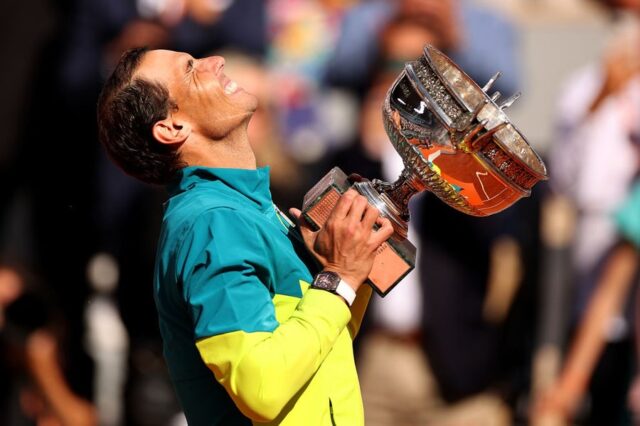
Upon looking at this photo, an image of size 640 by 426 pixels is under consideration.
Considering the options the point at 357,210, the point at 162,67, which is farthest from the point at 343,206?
the point at 162,67

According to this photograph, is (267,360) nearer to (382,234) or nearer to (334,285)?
(334,285)

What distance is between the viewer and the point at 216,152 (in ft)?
9.90

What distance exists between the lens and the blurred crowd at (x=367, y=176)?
5547mm

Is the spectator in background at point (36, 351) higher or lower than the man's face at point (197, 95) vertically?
lower

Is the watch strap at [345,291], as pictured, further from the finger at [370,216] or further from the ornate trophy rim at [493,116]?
the ornate trophy rim at [493,116]

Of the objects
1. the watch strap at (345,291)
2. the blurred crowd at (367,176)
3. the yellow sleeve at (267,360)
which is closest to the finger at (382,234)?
the watch strap at (345,291)

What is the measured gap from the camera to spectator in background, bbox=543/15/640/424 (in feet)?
17.9

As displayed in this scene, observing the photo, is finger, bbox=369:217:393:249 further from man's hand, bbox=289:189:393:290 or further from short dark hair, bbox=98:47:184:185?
short dark hair, bbox=98:47:184:185

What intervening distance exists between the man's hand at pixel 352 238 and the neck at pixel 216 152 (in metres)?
0.28

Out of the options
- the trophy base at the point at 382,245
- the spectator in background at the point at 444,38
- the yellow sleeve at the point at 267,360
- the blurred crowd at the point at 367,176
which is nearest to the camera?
the yellow sleeve at the point at 267,360

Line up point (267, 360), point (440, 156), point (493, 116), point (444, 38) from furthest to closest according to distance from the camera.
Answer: point (444, 38) < point (440, 156) < point (493, 116) < point (267, 360)

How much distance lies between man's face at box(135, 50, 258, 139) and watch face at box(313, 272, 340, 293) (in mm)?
408

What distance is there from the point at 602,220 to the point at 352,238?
2879 millimetres

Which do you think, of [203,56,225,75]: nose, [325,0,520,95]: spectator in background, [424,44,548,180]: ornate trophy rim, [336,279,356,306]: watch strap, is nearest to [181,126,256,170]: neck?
[203,56,225,75]: nose
